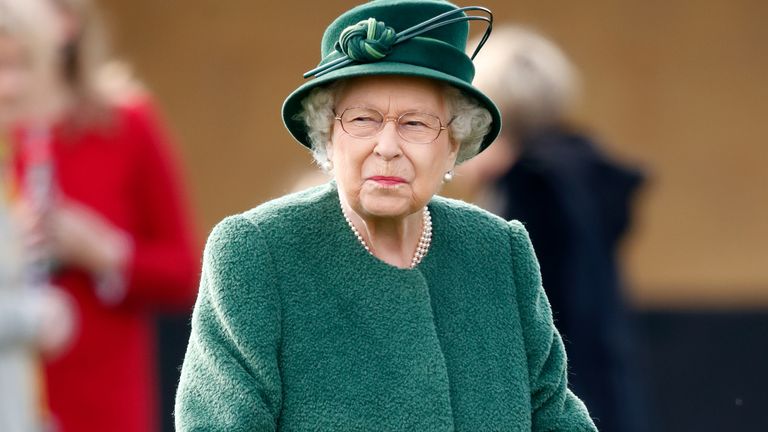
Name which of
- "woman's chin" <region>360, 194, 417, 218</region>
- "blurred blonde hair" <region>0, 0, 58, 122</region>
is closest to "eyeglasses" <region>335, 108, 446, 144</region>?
"woman's chin" <region>360, 194, 417, 218</region>

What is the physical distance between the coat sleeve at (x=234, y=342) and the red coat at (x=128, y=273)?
224cm

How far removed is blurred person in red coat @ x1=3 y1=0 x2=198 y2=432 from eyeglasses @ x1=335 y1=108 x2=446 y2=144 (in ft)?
6.87

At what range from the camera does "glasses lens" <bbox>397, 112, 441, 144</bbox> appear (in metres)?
3.04

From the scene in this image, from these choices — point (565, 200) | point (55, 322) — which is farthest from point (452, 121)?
point (565, 200)

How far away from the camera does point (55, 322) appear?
4.32 metres

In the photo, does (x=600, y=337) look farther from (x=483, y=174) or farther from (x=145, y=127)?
(x=145, y=127)

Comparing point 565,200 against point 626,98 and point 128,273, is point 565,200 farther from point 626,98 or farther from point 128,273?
point 626,98

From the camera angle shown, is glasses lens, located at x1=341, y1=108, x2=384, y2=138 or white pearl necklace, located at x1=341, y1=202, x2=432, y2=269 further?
white pearl necklace, located at x1=341, y1=202, x2=432, y2=269

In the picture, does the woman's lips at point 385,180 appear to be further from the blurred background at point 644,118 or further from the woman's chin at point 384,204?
the blurred background at point 644,118

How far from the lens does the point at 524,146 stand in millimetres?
6215

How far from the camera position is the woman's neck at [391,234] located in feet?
10.2

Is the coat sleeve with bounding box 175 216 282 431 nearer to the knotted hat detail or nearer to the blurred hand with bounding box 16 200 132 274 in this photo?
the knotted hat detail

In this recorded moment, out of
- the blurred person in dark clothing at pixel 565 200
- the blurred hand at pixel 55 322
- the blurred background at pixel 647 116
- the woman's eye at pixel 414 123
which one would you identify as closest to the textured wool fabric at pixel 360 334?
the woman's eye at pixel 414 123

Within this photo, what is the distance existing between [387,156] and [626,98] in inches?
265
